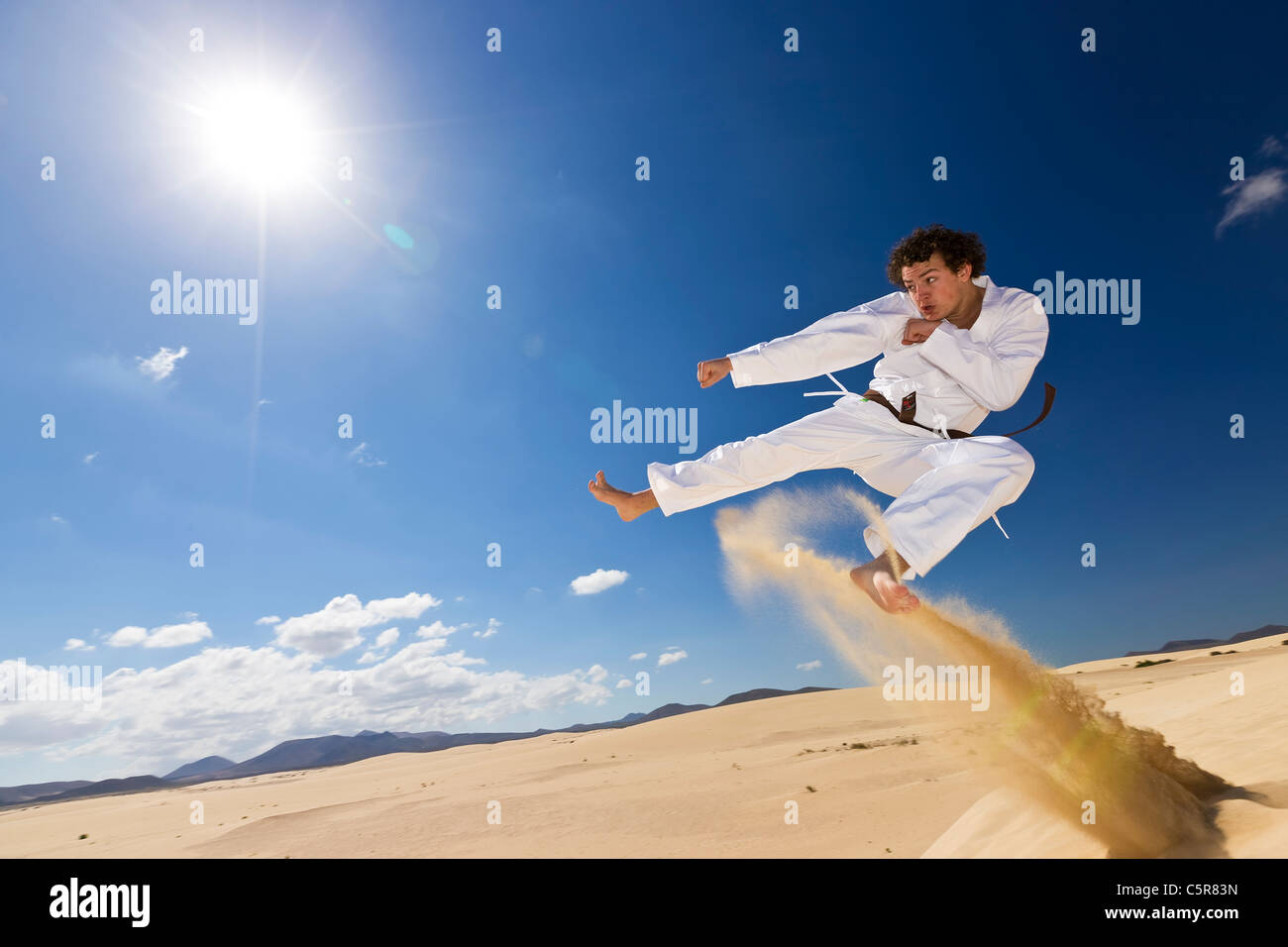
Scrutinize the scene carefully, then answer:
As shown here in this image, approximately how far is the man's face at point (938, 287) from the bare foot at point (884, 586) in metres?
2.35

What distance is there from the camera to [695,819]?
11.9 metres

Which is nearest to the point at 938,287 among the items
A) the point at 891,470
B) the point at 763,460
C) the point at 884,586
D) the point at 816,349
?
the point at 816,349

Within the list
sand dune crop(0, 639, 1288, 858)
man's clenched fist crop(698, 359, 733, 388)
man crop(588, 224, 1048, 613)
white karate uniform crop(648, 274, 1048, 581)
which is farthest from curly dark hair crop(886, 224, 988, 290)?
sand dune crop(0, 639, 1288, 858)

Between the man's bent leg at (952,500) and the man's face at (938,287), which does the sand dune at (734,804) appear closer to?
the man's bent leg at (952,500)

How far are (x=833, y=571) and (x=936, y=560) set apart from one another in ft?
8.04

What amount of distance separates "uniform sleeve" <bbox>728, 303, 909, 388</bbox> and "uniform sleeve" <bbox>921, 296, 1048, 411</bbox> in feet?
1.57

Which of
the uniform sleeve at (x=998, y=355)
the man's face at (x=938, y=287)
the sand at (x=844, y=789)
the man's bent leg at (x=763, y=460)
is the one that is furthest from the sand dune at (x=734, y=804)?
the man's face at (x=938, y=287)

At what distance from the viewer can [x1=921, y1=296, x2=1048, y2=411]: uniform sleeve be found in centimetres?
559

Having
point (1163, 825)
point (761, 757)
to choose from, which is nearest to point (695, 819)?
point (761, 757)

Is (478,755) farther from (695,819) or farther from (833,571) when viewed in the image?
(833,571)

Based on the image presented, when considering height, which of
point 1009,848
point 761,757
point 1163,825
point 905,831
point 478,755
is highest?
point 1163,825

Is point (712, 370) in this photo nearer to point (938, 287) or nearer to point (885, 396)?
point (885, 396)

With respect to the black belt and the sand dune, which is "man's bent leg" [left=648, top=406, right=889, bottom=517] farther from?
the sand dune

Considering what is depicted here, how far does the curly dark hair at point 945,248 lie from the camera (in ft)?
19.6
